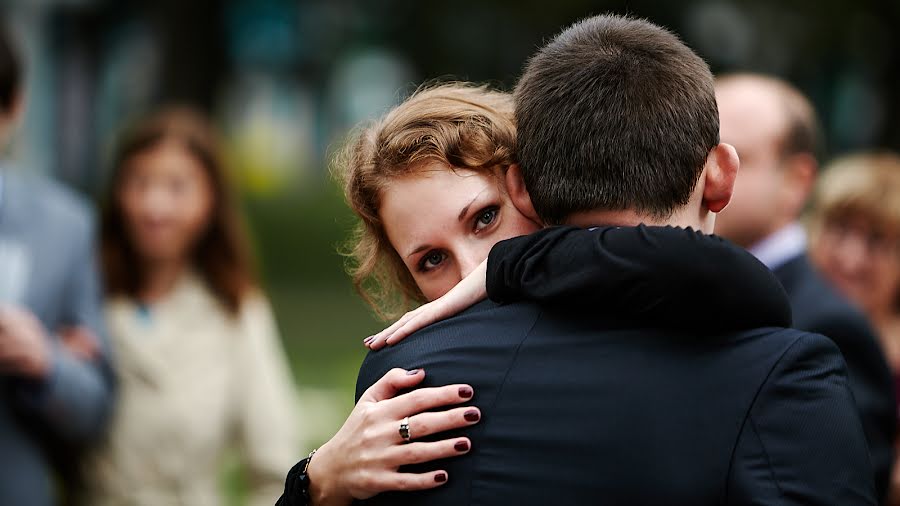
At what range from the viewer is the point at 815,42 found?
20281mm

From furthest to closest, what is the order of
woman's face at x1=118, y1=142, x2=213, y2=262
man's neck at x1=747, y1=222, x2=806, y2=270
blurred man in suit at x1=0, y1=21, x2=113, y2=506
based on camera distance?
woman's face at x1=118, y1=142, x2=213, y2=262 → man's neck at x1=747, y1=222, x2=806, y2=270 → blurred man in suit at x1=0, y1=21, x2=113, y2=506

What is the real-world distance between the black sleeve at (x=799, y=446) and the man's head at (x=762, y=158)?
258 centimetres

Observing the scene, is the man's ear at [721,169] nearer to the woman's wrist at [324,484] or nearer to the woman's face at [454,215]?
the woman's face at [454,215]

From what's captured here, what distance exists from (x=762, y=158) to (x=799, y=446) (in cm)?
277

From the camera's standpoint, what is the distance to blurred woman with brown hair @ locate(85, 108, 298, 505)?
453 centimetres

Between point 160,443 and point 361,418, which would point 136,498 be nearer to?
point 160,443

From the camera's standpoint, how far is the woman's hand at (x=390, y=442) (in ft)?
6.64

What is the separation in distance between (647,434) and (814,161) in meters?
3.08

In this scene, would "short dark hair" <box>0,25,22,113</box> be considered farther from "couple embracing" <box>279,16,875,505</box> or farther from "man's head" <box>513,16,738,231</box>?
"man's head" <box>513,16,738,231</box>

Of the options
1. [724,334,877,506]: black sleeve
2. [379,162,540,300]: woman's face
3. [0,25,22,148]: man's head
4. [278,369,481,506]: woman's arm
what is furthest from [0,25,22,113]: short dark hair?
[724,334,877,506]: black sleeve

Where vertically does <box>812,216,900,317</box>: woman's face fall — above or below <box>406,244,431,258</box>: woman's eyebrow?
below

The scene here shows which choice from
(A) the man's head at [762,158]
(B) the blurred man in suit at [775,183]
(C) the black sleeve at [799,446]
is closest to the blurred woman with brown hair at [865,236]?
(B) the blurred man in suit at [775,183]

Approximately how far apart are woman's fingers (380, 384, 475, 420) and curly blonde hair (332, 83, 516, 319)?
0.55 metres

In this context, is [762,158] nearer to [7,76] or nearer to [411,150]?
[411,150]
